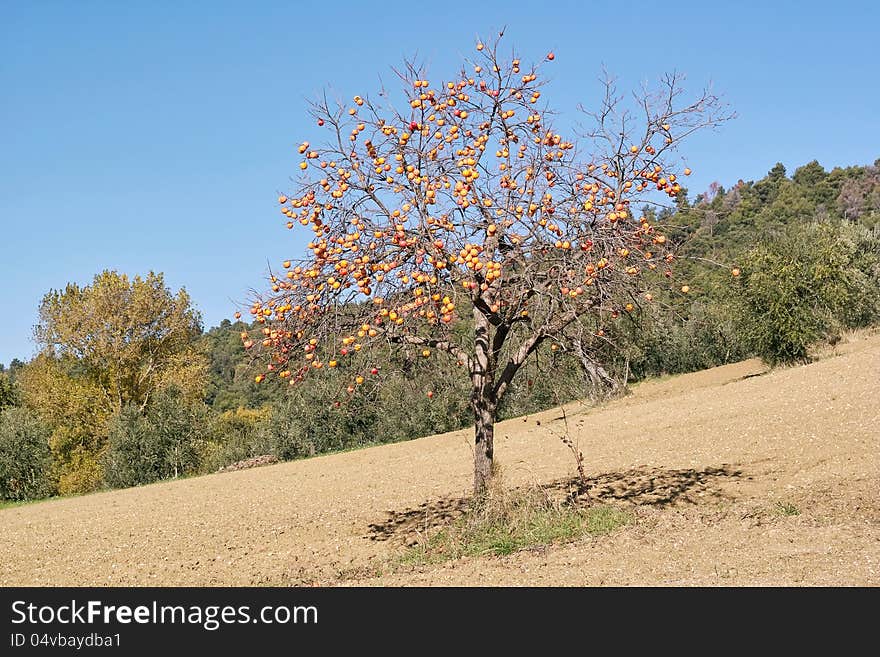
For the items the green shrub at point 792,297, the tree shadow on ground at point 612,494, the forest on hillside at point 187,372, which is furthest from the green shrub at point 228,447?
the tree shadow on ground at point 612,494

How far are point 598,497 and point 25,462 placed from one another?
1271 inches

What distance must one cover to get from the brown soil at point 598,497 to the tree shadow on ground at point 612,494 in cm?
6

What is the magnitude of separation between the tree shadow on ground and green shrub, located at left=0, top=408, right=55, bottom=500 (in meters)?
28.7

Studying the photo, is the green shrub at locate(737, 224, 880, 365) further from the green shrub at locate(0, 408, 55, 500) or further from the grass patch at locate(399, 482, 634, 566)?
the green shrub at locate(0, 408, 55, 500)

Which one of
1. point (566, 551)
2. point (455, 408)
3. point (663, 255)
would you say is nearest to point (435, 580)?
point (566, 551)

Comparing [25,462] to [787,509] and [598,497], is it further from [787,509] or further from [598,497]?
[787,509]

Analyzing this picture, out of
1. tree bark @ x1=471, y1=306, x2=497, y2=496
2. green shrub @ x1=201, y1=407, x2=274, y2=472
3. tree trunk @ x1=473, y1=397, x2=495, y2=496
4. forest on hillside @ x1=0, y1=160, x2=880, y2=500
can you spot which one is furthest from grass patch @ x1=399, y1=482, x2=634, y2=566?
green shrub @ x1=201, y1=407, x2=274, y2=472

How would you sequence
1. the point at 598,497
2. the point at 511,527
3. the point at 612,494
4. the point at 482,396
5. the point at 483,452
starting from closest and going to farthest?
1. the point at 511,527
2. the point at 482,396
3. the point at 483,452
4. the point at 598,497
5. the point at 612,494

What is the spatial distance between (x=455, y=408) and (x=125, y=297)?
1617cm

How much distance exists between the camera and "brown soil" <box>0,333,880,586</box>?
773 cm

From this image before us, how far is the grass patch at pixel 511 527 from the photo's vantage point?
9.12 metres

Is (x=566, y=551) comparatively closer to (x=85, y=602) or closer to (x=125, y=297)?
(x=85, y=602)

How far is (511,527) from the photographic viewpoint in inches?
372

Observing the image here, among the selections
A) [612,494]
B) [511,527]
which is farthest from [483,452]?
[612,494]
